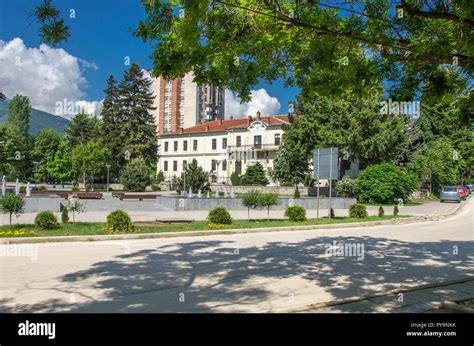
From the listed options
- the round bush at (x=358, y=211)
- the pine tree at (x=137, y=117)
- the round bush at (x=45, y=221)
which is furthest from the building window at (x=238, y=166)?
the round bush at (x=45, y=221)

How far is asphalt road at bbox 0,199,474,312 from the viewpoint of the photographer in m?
6.13

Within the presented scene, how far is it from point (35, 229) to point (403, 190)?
101ft

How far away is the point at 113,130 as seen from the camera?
68.9 metres

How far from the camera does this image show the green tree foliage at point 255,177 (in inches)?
2354

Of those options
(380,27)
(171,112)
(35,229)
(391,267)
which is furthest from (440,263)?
(171,112)

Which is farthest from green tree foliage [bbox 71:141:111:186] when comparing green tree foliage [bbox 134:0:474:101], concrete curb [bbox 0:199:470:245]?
green tree foliage [bbox 134:0:474:101]

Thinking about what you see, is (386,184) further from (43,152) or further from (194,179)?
(43,152)

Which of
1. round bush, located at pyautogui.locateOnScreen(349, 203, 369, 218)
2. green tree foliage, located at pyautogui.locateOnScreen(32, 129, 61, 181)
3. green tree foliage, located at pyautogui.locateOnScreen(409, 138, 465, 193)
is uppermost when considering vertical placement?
green tree foliage, located at pyautogui.locateOnScreen(32, 129, 61, 181)

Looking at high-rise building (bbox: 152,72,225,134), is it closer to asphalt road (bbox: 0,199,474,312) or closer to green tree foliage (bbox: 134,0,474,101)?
asphalt road (bbox: 0,199,474,312)

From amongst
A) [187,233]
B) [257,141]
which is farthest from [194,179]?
[257,141]

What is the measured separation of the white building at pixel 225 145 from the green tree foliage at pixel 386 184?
2606 centimetres


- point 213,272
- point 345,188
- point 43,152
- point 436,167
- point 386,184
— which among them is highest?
point 43,152

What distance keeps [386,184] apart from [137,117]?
4530 centimetres

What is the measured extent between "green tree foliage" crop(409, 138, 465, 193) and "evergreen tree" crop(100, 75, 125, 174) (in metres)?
45.1
